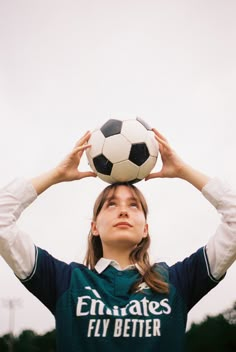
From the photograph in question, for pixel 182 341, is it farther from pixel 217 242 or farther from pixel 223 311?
pixel 223 311

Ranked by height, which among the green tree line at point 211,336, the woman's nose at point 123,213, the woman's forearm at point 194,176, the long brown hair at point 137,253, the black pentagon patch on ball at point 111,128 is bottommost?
the green tree line at point 211,336

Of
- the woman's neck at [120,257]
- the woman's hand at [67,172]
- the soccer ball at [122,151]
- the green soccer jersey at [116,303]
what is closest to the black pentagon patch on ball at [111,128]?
the soccer ball at [122,151]

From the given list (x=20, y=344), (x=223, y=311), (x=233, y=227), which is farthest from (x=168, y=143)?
(x=20, y=344)

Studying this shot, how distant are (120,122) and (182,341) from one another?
6.60 ft

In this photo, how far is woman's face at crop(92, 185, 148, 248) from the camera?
413cm

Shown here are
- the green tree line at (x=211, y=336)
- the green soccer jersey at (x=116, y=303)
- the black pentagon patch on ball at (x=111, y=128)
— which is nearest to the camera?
the green soccer jersey at (x=116, y=303)

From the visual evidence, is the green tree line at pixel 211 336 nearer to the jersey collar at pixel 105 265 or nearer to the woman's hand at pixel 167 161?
the woman's hand at pixel 167 161

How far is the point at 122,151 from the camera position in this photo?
457 cm

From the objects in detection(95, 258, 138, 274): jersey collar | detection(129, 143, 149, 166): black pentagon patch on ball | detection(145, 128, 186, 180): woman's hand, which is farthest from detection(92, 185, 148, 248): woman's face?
detection(145, 128, 186, 180): woman's hand

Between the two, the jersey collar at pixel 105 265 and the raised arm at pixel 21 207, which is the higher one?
the raised arm at pixel 21 207

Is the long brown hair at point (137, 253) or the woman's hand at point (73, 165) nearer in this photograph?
the long brown hair at point (137, 253)

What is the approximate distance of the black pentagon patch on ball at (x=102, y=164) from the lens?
4.53m

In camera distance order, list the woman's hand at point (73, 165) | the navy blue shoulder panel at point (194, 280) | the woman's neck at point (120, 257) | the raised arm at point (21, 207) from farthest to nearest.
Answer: the woman's hand at point (73, 165) < the woman's neck at point (120, 257) < the navy blue shoulder panel at point (194, 280) < the raised arm at point (21, 207)

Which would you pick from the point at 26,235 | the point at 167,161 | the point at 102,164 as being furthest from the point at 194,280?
the point at 26,235
